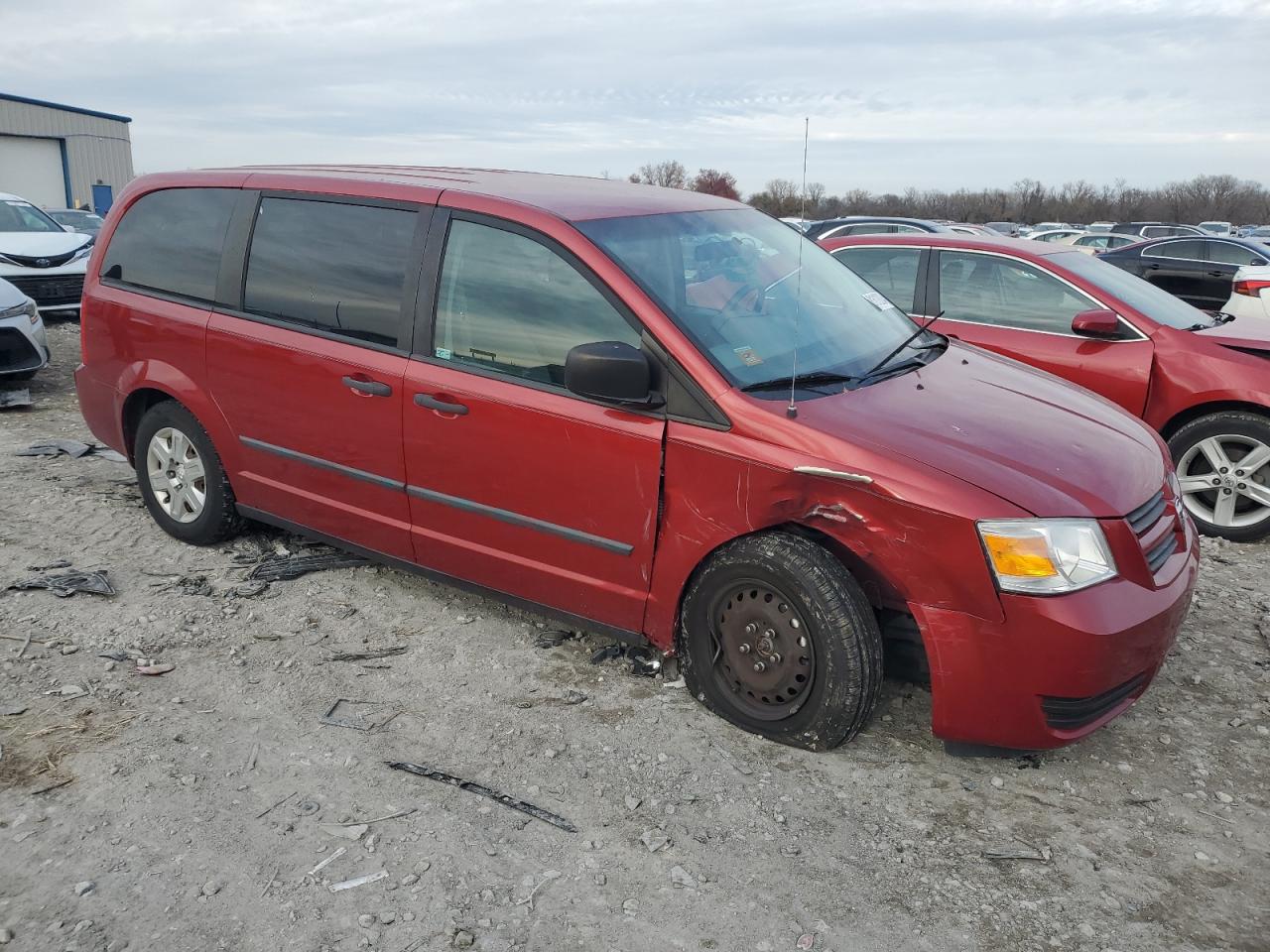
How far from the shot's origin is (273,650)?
398 cm

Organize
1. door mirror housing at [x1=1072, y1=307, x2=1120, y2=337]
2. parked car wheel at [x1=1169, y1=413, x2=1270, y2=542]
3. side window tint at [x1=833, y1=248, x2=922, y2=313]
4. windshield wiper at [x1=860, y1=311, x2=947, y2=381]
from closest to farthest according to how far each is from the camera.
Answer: windshield wiper at [x1=860, y1=311, x2=947, y2=381] → parked car wheel at [x1=1169, y1=413, x2=1270, y2=542] → door mirror housing at [x1=1072, y1=307, x2=1120, y2=337] → side window tint at [x1=833, y1=248, x2=922, y2=313]

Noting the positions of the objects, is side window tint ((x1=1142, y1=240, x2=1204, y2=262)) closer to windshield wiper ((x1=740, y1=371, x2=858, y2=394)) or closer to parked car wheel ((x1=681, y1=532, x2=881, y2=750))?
windshield wiper ((x1=740, y1=371, x2=858, y2=394))

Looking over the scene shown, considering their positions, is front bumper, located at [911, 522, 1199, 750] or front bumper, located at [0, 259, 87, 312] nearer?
front bumper, located at [911, 522, 1199, 750]

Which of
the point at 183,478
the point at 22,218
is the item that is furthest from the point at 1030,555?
the point at 22,218

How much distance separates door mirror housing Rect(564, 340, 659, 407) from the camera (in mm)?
3201

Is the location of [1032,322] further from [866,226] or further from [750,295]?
[866,226]

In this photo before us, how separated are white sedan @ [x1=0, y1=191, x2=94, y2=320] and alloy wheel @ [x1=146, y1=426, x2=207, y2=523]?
7.66 m

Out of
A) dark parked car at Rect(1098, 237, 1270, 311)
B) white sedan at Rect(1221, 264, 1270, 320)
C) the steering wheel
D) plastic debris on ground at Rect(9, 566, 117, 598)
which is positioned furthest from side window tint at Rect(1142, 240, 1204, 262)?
plastic debris on ground at Rect(9, 566, 117, 598)

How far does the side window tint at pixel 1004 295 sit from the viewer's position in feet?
19.6

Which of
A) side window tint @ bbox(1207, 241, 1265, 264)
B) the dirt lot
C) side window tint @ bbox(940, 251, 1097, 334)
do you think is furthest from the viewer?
side window tint @ bbox(1207, 241, 1265, 264)

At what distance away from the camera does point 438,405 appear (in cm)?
375

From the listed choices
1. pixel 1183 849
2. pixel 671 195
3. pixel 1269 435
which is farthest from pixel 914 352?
pixel 1269 435

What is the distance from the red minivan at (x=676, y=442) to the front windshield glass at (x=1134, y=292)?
81.7 inches

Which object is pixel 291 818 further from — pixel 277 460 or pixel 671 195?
pixel 671 195
